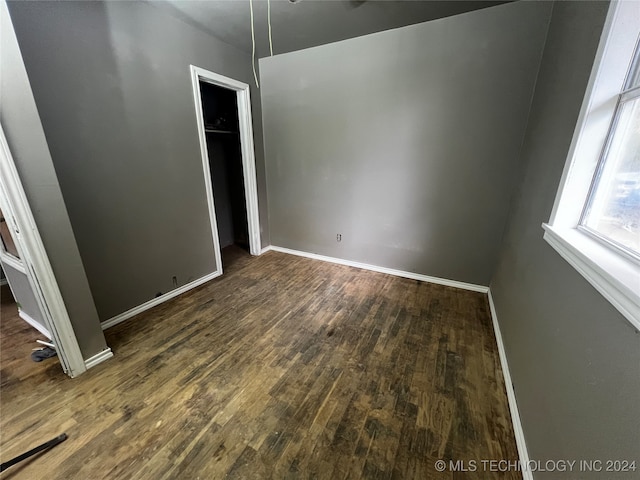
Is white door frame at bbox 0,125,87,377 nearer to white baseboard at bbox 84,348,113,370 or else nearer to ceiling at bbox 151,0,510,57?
white baseboard at bbox 84,348,113,370

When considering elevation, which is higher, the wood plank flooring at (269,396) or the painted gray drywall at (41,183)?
the painted gray drywall at (41,183)

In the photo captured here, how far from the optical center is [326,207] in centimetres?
335

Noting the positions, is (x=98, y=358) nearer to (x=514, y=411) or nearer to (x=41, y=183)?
(x=41, y=183)

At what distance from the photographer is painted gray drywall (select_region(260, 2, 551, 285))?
2.21 meters

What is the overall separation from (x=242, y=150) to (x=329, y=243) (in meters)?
1.69

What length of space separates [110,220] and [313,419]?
2.16m

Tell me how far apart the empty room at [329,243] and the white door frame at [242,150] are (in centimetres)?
4

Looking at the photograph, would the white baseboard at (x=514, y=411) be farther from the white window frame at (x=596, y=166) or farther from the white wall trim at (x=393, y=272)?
the white window frame at (x=596, y=166)

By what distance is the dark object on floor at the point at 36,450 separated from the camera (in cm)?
115

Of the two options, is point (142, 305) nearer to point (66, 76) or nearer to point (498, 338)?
point (66, 76)

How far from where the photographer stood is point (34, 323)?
211 cm

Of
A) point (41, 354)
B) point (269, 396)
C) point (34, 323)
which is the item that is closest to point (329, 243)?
point (269, 396)

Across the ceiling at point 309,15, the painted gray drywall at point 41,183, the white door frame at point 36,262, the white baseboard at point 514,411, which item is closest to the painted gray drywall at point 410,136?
the ceiling at point 309,15

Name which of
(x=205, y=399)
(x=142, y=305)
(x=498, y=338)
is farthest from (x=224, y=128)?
(x=498, y=338)
